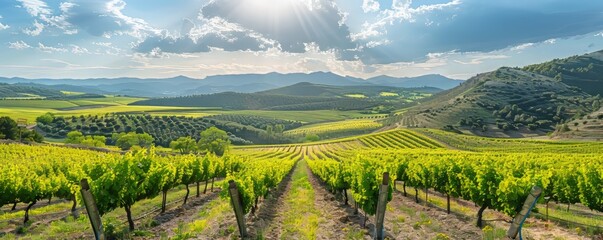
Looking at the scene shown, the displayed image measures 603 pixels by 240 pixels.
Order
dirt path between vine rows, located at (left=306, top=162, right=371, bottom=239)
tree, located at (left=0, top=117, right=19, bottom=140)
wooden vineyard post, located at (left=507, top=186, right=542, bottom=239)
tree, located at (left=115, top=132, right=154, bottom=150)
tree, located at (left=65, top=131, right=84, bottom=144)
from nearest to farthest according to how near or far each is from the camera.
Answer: wooden vineyard post, located at (left=507, top=186, right=542, bottom=239), dirt path between vine rows, located at (left=306, top=162, right=371, bottom=239), tree, located at (left=0, top=117, right=19, bottom=140), tree, located at (left=65, top=131, right=84, bottom=144), tree, located at (left=115, top=132, right=154, bottom=150)

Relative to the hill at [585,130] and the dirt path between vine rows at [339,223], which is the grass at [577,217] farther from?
the hill at [585,130]

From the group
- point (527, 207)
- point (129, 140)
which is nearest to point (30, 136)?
point (129, 140)

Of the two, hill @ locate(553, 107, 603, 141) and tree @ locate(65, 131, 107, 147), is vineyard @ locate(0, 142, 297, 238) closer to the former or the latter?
tree @ locate(65, 131, 107, 147)

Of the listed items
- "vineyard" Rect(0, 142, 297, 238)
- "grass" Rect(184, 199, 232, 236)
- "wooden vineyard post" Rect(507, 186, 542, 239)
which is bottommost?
"grass" Rect(184, 199, 232, 236)

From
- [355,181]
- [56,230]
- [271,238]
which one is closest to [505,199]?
[355,181]

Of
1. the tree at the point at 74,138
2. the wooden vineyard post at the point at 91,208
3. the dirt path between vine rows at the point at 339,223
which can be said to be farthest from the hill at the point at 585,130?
the tree at the point at 74,138

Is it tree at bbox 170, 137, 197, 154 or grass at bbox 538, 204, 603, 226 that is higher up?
grass at bbox 538, 204, 603, 226

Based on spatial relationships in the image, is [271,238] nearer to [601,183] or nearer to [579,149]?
[601,183]

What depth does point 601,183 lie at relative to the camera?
2484 cm

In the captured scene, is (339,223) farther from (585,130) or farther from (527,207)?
(585,130)

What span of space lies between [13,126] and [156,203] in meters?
108

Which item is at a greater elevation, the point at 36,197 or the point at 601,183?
the point at 601,183

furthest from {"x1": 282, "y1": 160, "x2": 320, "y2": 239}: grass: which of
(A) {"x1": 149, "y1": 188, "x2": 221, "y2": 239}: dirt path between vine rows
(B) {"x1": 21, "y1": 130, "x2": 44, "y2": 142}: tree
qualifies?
(B) {"x1": 21, "y1": 130, "x2": 44, "y2": 142}: tree

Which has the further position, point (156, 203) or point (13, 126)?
point (13, 126)
